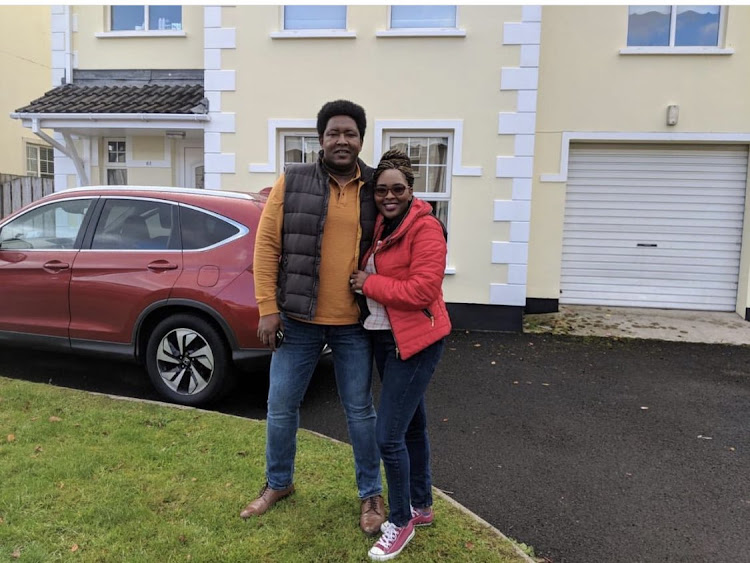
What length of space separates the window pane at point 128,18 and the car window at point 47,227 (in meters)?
5.14

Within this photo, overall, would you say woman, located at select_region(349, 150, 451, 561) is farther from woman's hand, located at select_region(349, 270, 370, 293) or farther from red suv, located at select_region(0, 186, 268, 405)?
red suv, located at select_region(0, 186, 268, 405)

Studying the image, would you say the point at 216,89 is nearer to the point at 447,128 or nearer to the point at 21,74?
the point at 447,128

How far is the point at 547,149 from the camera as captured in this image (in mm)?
8203

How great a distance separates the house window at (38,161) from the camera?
16.5 meters

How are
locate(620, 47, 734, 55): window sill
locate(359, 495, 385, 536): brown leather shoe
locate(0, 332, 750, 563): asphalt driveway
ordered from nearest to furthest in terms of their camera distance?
locate(359, 495, 385, 536): brown leather shoe
locate(0, 332, 750, 563): asphalt driveway
locate(620, 47, 734, 55): window sill

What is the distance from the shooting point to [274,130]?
769 cm

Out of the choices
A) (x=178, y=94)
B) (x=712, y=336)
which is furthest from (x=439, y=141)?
(x=712, y=336)

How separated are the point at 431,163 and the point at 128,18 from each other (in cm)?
524

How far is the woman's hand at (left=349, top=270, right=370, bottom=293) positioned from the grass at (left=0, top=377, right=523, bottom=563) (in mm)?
1163

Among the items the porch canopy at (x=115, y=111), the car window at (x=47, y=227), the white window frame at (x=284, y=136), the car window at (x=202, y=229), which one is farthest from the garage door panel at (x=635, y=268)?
the car window at (x=47, y=227)

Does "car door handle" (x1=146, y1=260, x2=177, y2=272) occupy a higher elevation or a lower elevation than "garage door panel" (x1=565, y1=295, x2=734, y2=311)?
higher

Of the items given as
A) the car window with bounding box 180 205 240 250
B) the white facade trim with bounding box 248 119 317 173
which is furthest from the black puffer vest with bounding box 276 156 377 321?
the white facade trim with bounding box 248 119 317 173

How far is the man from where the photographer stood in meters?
2.50

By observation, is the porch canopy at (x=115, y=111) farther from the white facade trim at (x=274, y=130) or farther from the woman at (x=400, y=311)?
the woman at (x=400, y=311)
